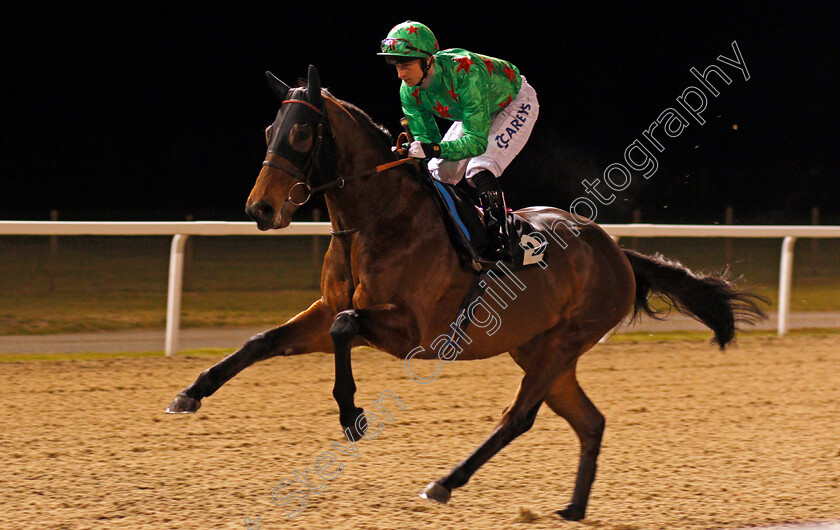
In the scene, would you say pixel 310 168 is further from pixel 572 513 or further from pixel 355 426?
pixel 572 513


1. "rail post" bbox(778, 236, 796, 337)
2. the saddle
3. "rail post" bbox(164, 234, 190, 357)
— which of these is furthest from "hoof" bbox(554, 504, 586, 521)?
"rail post" bbox(778, 236, 796, 337)

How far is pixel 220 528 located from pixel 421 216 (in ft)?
4.40

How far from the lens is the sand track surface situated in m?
3.31

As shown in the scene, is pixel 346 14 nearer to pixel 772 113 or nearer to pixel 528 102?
pixel 772 113

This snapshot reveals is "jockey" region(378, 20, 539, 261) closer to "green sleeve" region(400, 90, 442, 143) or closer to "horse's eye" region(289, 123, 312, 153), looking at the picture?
"green sleeve" region(400, 90, 442, 143)

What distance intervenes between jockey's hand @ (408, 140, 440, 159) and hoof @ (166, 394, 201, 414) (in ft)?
3.93

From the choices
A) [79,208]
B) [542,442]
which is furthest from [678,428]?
[79,208]

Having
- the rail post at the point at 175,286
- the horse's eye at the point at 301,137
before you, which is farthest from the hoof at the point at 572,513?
the rail post at the point at 175,286

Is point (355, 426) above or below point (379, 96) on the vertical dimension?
below

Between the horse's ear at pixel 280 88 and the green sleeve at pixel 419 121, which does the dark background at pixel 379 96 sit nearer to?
the green sleeve at pixel 419 121

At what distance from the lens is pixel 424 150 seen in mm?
3391

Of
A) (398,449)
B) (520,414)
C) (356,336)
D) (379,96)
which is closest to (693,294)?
(520,414)

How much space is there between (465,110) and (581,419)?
1364mm

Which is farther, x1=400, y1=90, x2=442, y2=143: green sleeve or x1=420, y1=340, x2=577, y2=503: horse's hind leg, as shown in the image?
x1=400, y1=90, x2=442, y2=143: green sleeve
